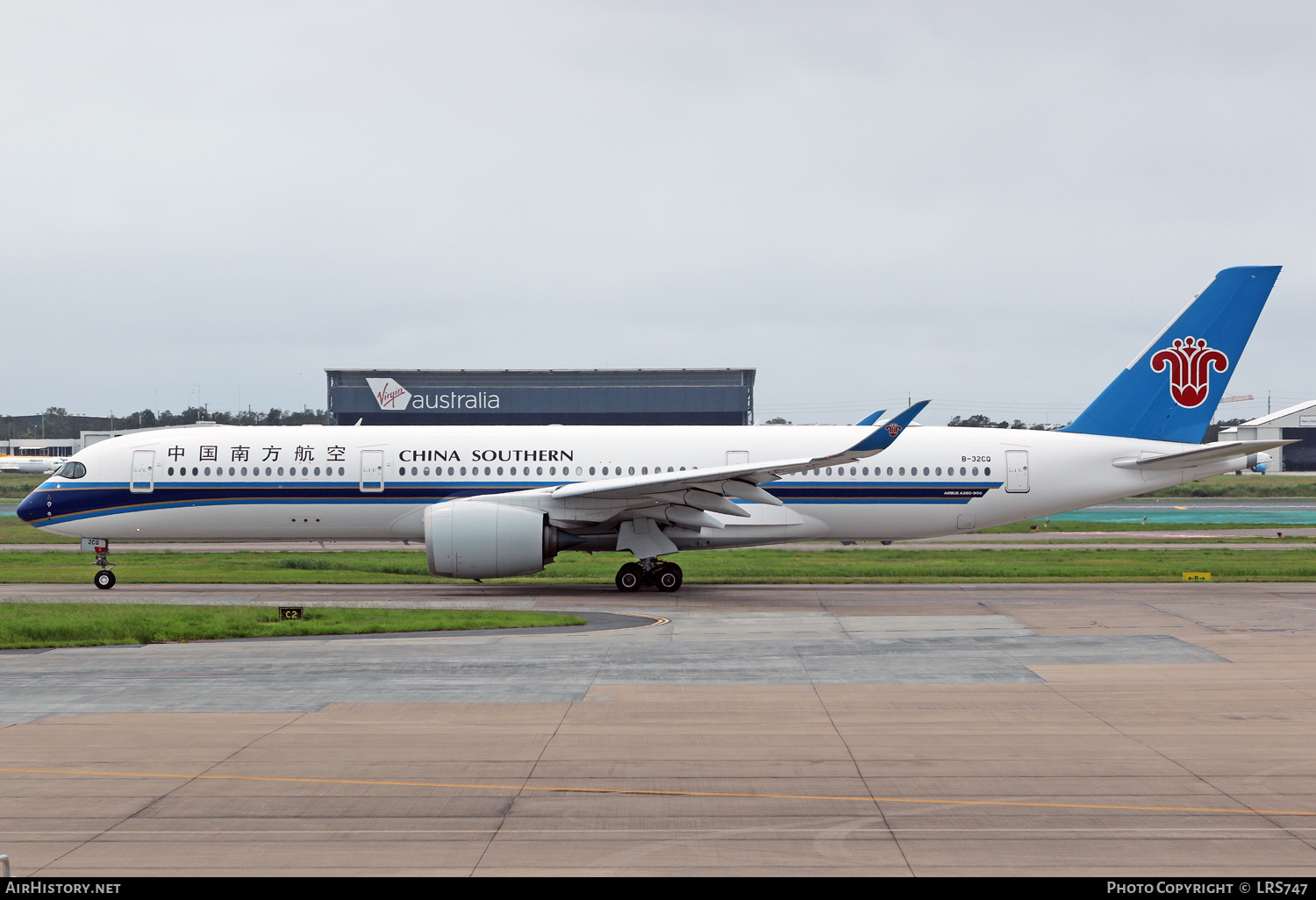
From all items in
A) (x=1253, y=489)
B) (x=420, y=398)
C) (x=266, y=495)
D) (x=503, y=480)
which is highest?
(x=420, y=398)

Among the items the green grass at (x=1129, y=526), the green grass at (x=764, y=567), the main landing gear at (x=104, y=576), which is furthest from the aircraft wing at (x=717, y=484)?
the green grass at (x=1129, y=526)

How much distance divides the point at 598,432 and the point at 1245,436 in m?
105

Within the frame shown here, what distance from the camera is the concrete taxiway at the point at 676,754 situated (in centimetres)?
756

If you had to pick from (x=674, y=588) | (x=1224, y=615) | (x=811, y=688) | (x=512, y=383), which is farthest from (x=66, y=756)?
(x=512, y=383)

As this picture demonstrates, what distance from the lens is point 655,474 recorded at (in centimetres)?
2606

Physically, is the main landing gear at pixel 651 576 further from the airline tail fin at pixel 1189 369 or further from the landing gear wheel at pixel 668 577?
the airline tail fin at pixel 1189 369

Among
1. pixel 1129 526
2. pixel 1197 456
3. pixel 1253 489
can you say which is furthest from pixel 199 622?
pixel 1253 489

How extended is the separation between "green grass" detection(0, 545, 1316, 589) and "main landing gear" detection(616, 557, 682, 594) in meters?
2.82

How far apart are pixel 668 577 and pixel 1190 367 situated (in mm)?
13765

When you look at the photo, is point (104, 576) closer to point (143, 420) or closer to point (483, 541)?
point (483, 541)

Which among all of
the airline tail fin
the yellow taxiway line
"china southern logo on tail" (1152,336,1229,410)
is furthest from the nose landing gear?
"china southern logo on tail" (1152,336,1229,410)

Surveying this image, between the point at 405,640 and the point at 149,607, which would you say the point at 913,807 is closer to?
the point at 405,640

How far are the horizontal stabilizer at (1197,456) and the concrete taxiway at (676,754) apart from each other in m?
6.52

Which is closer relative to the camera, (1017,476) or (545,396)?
(1017,476)
